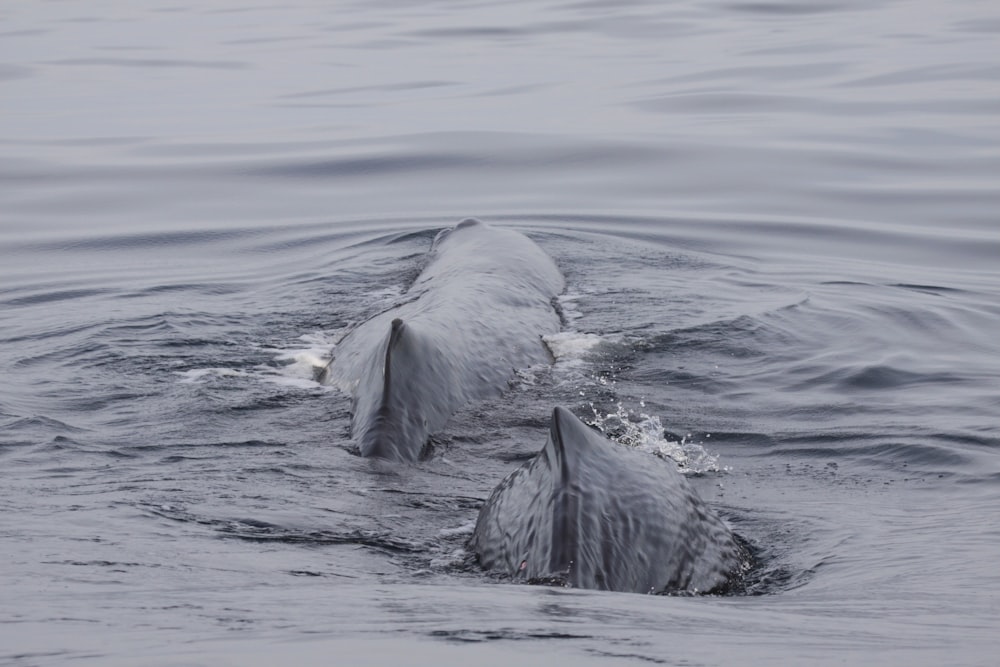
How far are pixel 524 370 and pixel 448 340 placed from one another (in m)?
0.66

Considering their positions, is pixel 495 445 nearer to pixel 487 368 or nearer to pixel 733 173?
pixel 487 368

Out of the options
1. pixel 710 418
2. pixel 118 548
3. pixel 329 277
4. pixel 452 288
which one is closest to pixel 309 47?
pixel 329 277

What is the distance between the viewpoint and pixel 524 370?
8008 millimetres

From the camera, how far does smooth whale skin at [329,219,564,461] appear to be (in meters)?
6.66

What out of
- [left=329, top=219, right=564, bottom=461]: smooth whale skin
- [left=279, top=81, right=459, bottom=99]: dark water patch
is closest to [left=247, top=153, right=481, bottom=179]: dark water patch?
[left=279, top=81, right=459, bottom=99]: dark water patch

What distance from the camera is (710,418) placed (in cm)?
739

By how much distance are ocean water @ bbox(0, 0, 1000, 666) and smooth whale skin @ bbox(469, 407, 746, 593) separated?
0.62 feet

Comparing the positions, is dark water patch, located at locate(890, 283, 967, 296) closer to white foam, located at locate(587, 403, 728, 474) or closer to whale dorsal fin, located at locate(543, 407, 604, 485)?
white foam, located at locate(587, 403, 728, 474)

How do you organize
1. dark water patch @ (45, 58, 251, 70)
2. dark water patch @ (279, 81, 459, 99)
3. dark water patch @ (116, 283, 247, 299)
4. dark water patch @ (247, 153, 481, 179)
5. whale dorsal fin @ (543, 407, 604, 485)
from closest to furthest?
whale dorsal fin @ (543, 407, 604, 485)
dark water patch @ (116, 283, 247, 299)
dark water patch @ (247, 153, 481, 179)
dark water patch @ (279, 81, 459, 99)
dark water patch @ (45, 58, 251, 70)

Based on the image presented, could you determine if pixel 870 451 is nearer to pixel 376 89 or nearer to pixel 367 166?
pixel 367 166

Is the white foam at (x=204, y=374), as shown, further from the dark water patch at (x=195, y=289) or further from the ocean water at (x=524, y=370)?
the dark water patch at (x=195, y=289)

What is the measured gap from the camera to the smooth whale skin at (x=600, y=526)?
4535 millimetres

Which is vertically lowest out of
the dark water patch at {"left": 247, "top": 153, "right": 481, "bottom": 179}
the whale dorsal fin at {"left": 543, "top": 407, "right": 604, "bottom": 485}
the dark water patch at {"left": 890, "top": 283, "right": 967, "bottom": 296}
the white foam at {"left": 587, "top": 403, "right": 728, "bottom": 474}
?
the white foam at {"left": 587, "top": 403, "right": 728, "bottom": 474}

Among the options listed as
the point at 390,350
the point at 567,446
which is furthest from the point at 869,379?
the point at 567,446
